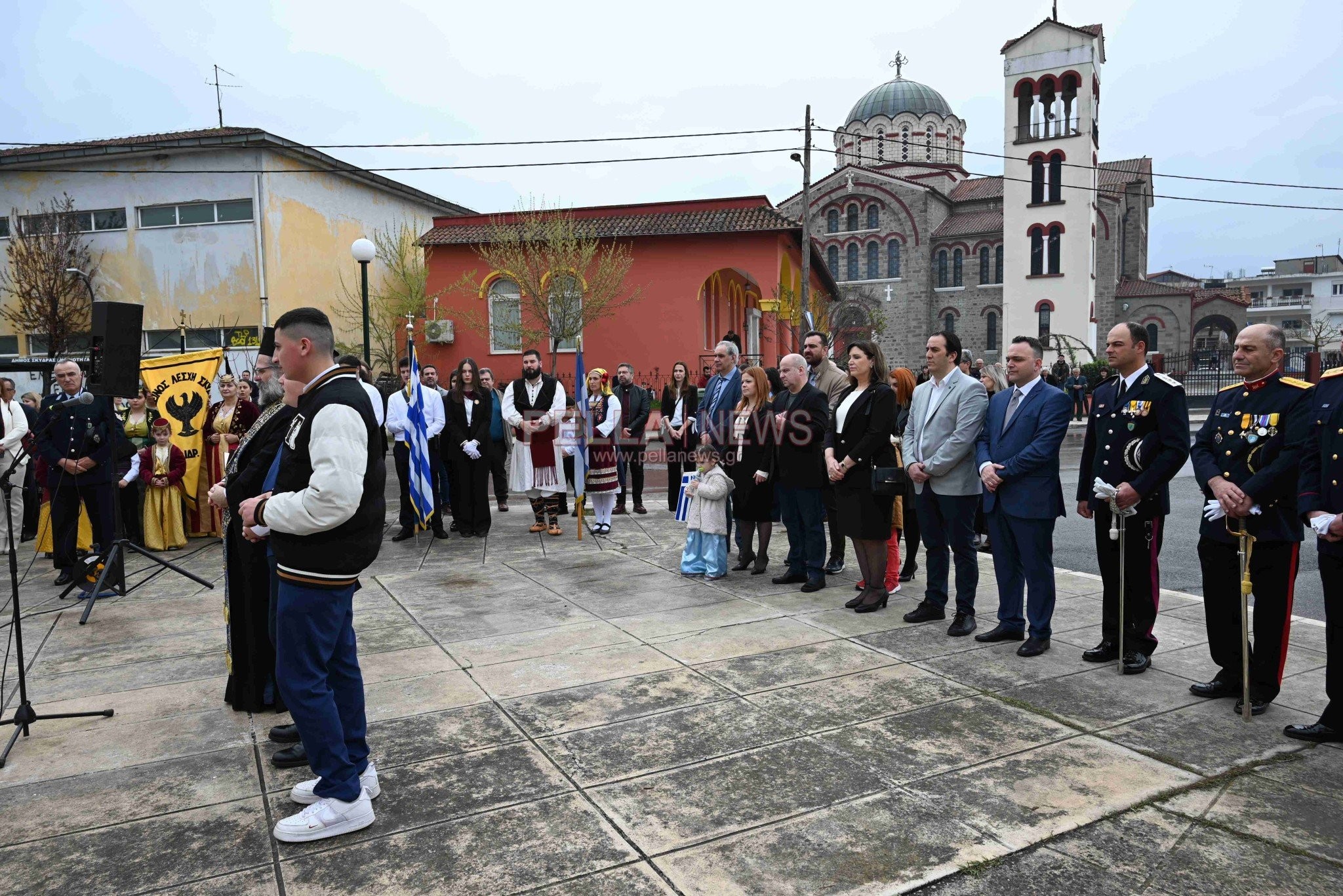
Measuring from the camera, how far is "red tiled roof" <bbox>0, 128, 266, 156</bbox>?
23812 mm

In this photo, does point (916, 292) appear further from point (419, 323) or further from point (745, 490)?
point (745, 490)

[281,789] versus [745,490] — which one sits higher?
[745,490]

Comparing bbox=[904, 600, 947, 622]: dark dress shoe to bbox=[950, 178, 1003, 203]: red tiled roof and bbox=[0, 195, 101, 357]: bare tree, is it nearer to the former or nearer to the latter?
bbox=[0, 195, 101, 357]: bare tree

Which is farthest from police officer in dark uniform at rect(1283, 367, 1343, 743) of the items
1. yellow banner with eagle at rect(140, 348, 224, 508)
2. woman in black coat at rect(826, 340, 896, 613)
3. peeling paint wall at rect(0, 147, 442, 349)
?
peeling paint wall at rect(0, 147, 442, 349)

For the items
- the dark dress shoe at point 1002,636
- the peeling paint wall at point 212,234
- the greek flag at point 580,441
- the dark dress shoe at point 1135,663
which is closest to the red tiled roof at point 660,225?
the peeling paint wall at point 212,234

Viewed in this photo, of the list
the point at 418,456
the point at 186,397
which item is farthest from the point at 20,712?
Result: the point at 186,397

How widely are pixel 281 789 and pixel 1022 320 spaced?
52949mm

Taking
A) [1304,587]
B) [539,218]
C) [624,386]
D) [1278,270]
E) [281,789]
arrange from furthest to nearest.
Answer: [1278,270], [539,218], [624,386], [1304,587], [281,789]

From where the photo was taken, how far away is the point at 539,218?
26047mm

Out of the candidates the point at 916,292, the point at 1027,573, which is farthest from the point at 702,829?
the point at 916,292

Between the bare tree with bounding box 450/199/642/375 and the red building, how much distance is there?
0.21m

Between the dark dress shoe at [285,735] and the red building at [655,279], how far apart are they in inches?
809

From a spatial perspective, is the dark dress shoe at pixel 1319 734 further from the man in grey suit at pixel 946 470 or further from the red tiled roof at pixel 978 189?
the red tiled roof at pixel 978 189

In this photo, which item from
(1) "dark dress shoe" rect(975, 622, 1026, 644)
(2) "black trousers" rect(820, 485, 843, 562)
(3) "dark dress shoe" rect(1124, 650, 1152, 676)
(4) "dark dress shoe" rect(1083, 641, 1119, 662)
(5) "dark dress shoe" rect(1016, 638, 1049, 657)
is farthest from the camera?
(2) "black trousers" rect(820, 485, 843, 562)
